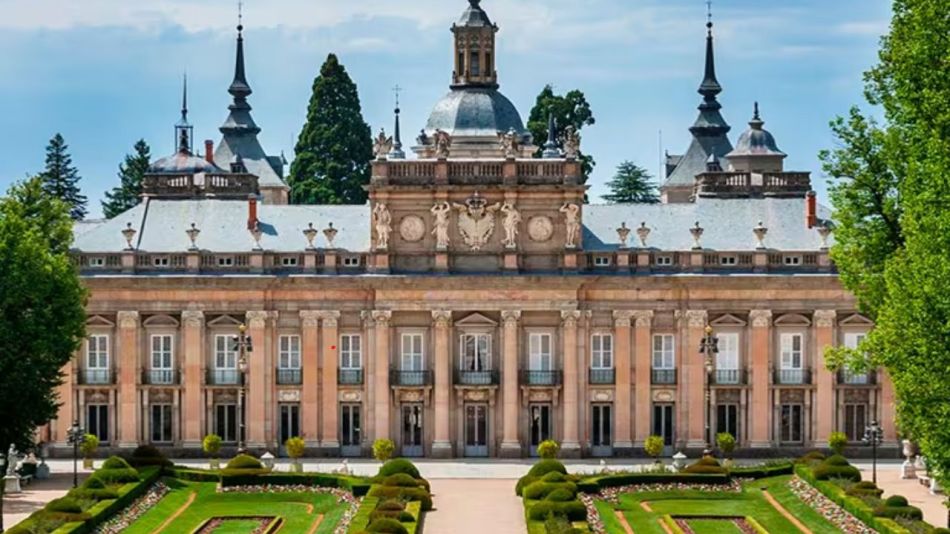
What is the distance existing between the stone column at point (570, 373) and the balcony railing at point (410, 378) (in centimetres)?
653

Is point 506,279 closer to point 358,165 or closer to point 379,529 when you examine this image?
point 379,529

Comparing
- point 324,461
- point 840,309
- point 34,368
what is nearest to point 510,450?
point 324,461

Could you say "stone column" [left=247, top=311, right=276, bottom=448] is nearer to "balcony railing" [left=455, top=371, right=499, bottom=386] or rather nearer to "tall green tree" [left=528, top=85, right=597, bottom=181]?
"balcony railing" [left=455, top=371, right=499, bottom=386]

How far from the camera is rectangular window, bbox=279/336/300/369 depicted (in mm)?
106375

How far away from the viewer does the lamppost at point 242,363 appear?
97938 millimetres

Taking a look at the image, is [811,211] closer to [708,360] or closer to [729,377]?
[729,377]

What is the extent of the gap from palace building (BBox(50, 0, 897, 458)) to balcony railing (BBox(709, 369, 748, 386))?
0.10m

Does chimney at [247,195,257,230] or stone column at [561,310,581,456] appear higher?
chimney at [247,195,257,230]

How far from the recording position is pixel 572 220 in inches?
4131

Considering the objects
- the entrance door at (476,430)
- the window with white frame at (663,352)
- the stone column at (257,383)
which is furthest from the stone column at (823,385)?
the stone column at (257,383)

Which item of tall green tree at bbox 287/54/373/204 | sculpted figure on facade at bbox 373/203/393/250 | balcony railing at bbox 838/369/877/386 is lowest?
balcony railing at bbox 838/369/877/386

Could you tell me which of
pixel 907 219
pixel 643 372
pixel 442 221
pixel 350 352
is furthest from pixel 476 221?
pixel 907 219

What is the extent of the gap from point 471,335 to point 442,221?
5.64 m


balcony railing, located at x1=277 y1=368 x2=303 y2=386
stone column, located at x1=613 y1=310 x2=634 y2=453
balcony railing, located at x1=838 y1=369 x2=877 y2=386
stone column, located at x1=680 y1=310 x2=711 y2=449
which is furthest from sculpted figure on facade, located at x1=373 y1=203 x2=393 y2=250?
balcony railing, located at x1=838 y1=369 x2=877 y2=386
